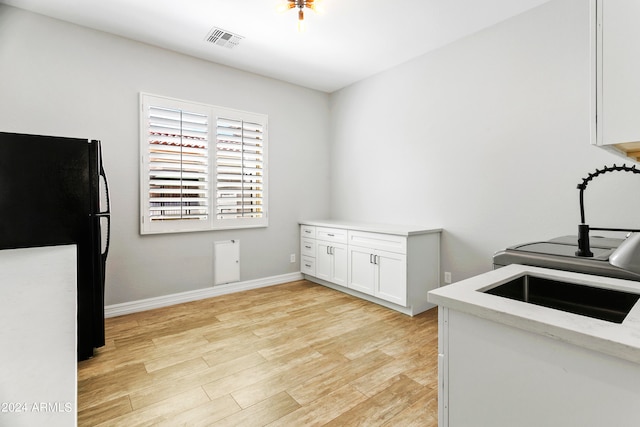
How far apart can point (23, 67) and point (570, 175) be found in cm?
478

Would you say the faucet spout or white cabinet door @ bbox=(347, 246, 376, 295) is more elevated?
the faucet spout

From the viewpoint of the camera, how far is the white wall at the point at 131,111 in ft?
9.21

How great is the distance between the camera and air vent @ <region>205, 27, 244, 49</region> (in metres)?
3.14

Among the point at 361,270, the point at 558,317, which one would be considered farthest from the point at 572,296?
the point at 361,270

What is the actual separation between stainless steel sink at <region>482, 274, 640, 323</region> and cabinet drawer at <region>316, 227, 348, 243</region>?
2.54m

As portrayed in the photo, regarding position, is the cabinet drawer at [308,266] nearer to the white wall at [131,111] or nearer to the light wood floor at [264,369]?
the white wall at [131,111]

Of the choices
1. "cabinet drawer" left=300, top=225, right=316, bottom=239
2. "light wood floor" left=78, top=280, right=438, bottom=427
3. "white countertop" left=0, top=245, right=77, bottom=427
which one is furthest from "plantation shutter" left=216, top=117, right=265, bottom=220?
"white countertop" left=0, top=245, right=77, bottom=427

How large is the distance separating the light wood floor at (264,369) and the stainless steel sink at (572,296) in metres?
0.89

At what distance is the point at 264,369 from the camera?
7.34 feet

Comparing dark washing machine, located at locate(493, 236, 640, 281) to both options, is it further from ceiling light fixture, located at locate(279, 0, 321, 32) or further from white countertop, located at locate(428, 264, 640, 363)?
ceiling light fixture, located at locate(279, 0, 321, 32)

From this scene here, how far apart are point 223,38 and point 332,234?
8.27 ft

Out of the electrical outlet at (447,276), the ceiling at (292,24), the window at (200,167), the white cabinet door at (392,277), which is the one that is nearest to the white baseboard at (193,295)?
the window at (200,167)

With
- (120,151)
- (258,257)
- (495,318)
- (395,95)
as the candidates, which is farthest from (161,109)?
(495,318)

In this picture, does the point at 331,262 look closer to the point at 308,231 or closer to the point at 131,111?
the point at 308,231
